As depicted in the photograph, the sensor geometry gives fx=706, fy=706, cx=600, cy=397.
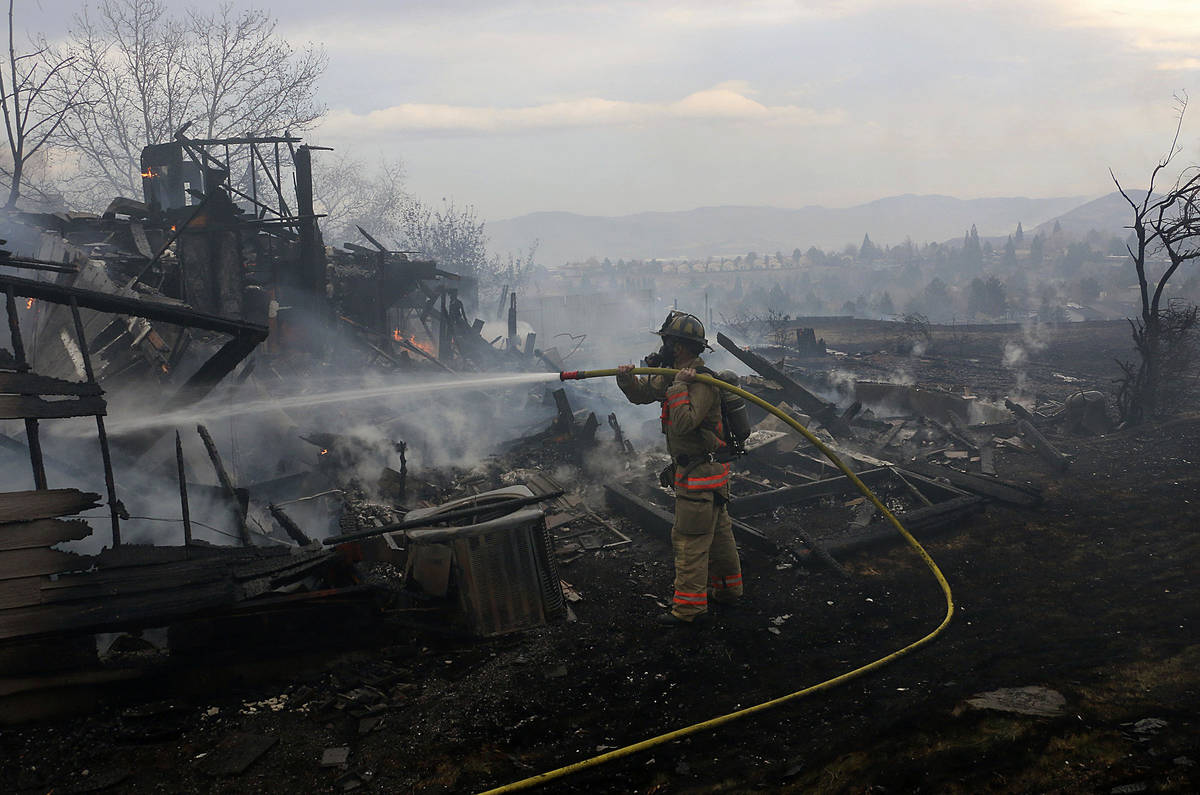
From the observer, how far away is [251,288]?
44.8 ft

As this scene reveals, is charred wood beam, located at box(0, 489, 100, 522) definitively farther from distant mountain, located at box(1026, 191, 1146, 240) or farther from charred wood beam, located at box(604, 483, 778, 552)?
distant mountain, located at box(1026, 191, 1146, 240)

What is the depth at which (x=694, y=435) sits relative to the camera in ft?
18.2

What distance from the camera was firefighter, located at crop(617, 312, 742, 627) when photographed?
5336 mm

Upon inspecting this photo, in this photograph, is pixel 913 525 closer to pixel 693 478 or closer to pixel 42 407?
pixel 693 478

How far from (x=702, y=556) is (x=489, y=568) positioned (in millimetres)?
1610

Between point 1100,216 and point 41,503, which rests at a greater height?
point 1100,216

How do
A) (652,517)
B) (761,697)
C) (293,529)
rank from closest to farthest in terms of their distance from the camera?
(761,697)
(293,529)
(652,517)

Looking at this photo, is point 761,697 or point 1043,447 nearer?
point 761,697

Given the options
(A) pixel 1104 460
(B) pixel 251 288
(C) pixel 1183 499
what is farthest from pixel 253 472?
(A) pixel 1104 460

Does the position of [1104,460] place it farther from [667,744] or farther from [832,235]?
[832,235]

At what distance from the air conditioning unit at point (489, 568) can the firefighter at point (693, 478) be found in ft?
3.41

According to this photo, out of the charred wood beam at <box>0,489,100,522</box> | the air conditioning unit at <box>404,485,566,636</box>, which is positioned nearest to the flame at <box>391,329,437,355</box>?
the air conditioning unit at <box>404,485,566,636</box>

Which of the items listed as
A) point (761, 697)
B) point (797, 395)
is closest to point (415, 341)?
point (797, 395)

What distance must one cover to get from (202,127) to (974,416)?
32277mm
